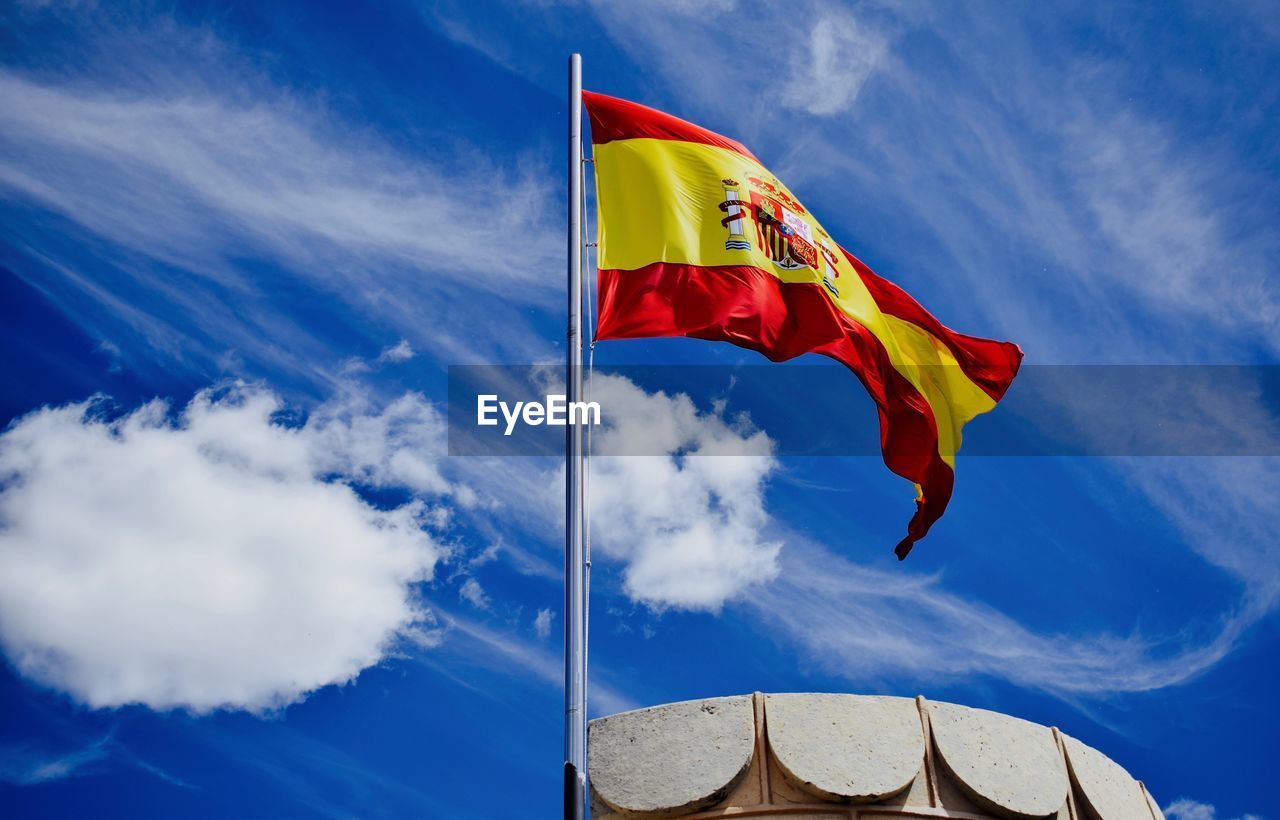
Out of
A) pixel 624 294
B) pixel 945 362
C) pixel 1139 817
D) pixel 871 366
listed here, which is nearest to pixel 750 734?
pixel 1139 817

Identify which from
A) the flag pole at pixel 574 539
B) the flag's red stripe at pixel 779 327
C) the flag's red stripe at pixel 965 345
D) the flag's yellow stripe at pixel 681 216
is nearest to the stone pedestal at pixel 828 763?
the flag pole at pixel 574 539

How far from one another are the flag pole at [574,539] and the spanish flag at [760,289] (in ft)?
1.76

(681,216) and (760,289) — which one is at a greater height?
(681,216)

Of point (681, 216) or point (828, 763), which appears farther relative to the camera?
point (681, 216)

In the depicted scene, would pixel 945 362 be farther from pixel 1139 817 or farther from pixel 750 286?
pixel 1139 817

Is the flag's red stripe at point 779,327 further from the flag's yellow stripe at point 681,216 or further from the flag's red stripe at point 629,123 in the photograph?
the flag's red stripe at point 629,123

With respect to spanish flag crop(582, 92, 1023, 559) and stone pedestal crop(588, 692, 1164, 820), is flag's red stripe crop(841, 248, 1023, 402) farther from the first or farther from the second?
stone pedestal crop(588, 692, 1164, 820)

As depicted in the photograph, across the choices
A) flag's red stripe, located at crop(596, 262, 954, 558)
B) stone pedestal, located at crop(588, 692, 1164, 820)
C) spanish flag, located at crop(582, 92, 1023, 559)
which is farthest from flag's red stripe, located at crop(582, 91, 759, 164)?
stone pedestal, located at crop(588, 692, 1164, 820)

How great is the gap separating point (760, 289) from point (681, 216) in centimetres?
90

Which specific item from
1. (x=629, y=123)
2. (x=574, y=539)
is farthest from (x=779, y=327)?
(x=574, y=539)

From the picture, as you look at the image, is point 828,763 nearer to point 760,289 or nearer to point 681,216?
point 760,289

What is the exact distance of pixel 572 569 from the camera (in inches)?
322

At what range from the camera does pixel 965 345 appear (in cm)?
1267

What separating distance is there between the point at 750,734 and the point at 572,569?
1560 millimetres
